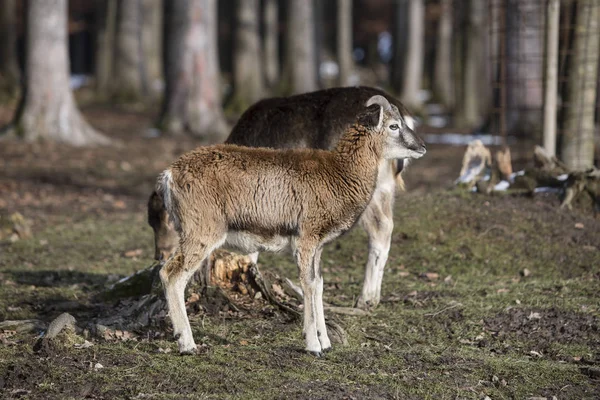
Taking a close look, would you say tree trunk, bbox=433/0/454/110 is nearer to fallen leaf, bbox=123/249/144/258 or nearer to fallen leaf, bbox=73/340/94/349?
fallen leaf, bbox=123/249/144/258

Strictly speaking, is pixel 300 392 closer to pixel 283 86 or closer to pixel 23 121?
pixel 23 121

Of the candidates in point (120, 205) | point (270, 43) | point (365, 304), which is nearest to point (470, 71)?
point (270, 43)

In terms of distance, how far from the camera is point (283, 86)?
99.5 ft

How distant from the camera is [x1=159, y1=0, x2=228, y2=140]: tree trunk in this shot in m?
21.5

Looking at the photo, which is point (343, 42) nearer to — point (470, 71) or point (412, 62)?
point (412, 62)

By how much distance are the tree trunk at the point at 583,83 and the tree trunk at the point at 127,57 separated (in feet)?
66.0

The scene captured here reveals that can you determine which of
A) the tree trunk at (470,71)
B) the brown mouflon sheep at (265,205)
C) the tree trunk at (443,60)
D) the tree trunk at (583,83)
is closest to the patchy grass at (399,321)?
the brown mouflon sheep at (265,205)

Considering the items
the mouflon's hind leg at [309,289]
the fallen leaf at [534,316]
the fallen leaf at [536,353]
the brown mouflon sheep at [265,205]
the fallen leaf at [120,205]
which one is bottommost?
the fallen leaf at [120,205]

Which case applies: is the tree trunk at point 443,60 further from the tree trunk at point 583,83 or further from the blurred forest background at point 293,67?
the tree trunk at point 583,83

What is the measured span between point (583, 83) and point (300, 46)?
658 inches

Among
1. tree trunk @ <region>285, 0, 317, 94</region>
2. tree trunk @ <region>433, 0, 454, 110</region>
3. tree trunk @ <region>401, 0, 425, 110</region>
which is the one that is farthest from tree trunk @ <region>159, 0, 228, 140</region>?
tree trunk @ <region>433, 0, 454, 110</region>

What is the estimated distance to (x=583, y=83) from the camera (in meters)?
12.9

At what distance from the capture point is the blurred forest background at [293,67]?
1306 centimetres

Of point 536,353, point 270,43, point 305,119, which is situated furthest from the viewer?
point 270,43
